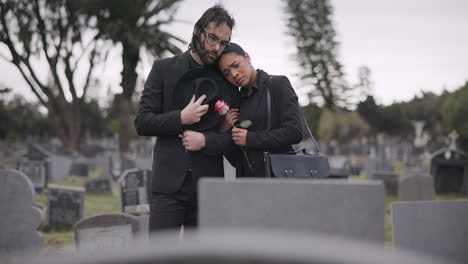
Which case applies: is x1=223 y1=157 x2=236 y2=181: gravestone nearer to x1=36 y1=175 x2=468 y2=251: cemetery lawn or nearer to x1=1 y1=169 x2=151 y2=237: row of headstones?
x1=36 y1=175 x2=468 y2=251: cemetery lawn

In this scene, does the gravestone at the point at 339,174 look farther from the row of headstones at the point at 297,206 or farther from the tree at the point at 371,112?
the tree at the point at 371,112

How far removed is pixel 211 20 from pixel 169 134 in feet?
2.14

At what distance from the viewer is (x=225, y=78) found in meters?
2.71

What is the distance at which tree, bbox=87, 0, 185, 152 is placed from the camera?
1931 cm

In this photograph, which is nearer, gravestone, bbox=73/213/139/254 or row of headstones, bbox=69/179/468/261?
row of headstones, bbox=69/179/468/261

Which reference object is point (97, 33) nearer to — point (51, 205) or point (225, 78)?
point (51, 205)

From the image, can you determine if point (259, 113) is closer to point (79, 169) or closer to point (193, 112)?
point (193, 112)

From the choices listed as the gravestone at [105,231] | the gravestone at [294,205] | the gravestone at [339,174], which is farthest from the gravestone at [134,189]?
the gravestone at [294,205]

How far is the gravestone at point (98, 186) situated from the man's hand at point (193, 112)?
375 inches

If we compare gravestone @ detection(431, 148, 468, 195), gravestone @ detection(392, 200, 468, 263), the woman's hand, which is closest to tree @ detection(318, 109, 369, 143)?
gravestone @ detection(431, 148, 468, 195)

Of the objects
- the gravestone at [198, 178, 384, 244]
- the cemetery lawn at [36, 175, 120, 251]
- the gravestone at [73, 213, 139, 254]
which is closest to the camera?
the gravestone at [198, 178, 384, 244]

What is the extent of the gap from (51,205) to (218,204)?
21.2ft

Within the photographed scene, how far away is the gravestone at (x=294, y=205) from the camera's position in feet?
6.48

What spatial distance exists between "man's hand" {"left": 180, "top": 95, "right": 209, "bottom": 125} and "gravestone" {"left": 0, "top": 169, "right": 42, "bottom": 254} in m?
3.05
